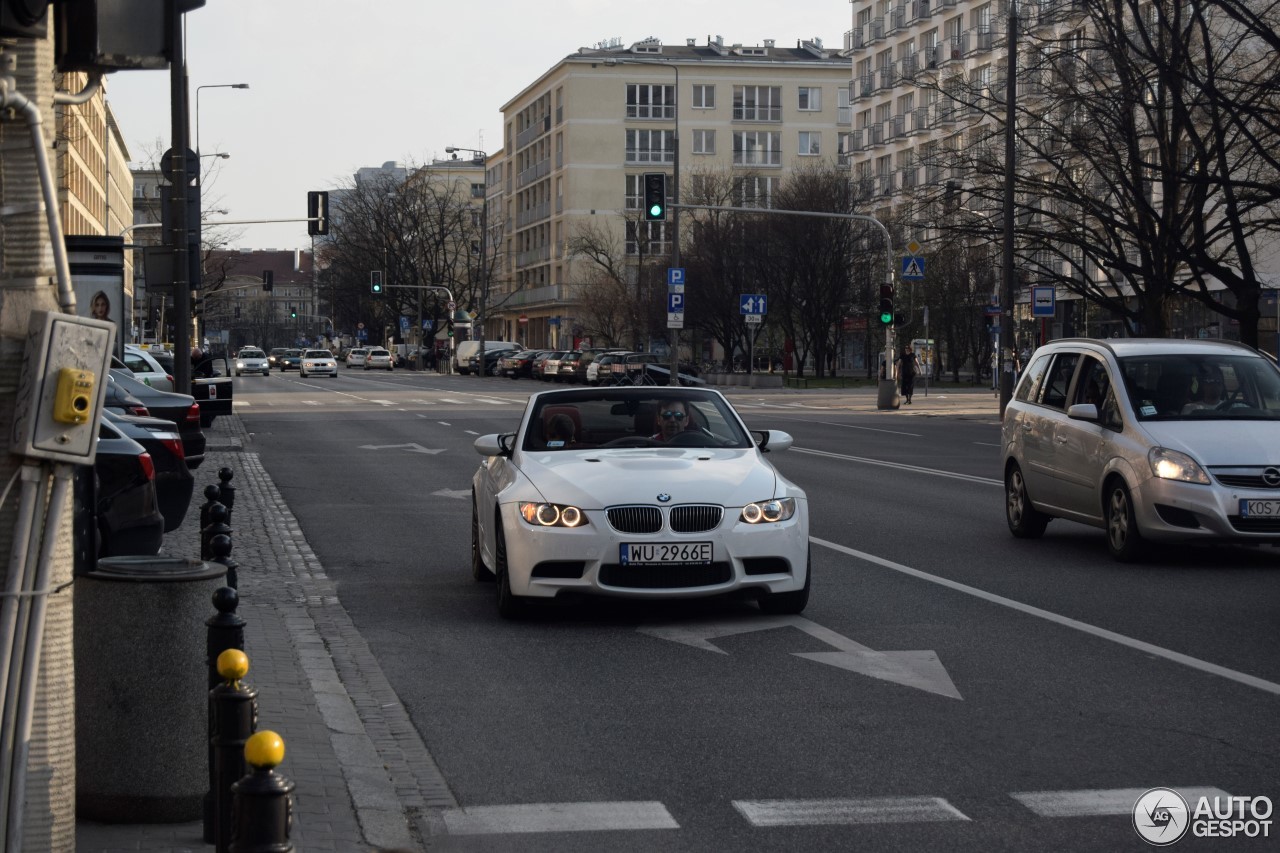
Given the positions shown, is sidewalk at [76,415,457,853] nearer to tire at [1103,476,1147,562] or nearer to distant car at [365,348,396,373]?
tire at [1103,476,1147,562]

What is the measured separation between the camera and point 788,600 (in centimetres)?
1016

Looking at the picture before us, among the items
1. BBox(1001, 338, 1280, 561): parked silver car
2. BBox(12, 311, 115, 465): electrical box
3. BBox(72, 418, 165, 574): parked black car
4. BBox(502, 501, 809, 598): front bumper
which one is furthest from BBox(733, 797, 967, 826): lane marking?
BBox(1001, 338, 1280, 561): parked silver car

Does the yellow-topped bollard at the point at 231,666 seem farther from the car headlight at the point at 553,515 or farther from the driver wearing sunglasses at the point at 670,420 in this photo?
the driver wearing sunglasses at the point at 670,420

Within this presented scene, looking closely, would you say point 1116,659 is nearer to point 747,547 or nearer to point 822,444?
point 747,547

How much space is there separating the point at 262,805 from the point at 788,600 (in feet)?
21.6

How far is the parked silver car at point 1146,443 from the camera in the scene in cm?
1241

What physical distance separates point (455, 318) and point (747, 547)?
95908 mm

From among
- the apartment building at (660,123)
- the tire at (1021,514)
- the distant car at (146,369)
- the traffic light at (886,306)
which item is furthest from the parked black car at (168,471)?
the apartment building at (660,123)

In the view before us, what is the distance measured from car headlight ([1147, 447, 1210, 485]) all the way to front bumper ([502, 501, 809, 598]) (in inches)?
157

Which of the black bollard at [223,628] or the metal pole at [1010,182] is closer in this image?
the black bollard at [223,628]

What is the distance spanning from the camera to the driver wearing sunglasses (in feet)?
36.9

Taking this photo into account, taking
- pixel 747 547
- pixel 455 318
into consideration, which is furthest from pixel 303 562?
pixel 455 318

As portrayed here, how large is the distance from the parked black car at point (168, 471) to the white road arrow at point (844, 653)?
21.4 ft

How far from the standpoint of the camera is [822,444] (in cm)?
3053
